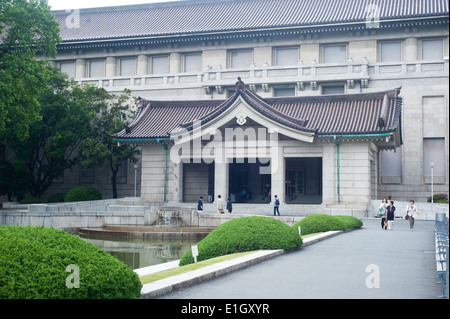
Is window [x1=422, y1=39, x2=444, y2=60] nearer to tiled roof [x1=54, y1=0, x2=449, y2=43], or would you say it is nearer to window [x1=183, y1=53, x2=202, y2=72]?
tiled roof [x1=54, y1=0, x2=449, y2=43]

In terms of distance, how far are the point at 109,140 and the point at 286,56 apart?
17348 millimetres

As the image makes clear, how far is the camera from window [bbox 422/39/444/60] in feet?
132

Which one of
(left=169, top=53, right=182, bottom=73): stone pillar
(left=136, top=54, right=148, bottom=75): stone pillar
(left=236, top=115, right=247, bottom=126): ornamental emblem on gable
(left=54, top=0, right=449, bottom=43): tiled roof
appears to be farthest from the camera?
(left=136, top=54, right=148, bottom=75): stone pillar

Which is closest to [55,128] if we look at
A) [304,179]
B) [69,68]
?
[69,68]

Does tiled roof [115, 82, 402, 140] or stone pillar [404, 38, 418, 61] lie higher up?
stone pillar [404, 38, 418, 61]

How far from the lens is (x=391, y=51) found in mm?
41500

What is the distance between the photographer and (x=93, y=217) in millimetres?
27219

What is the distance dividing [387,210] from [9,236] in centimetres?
1936

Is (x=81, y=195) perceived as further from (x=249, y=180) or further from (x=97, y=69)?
(x=97, y=69)

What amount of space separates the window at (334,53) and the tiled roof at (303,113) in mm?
8884

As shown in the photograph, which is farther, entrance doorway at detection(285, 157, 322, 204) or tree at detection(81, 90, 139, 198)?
tree at detection(81, 90, 139, 198)

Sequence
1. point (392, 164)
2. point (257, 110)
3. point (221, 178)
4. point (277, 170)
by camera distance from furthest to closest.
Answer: point (392, 164) < point (221, 178) < point (277, 170) < point (257, 110)

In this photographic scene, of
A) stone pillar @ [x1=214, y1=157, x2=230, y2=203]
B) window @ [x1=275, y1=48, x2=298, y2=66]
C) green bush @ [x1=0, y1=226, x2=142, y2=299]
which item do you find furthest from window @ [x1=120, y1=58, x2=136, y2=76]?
green bush @ [x1=0, y1=226, x2=142, y2=299]

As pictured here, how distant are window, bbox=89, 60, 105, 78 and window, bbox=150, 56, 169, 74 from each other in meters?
5.21
